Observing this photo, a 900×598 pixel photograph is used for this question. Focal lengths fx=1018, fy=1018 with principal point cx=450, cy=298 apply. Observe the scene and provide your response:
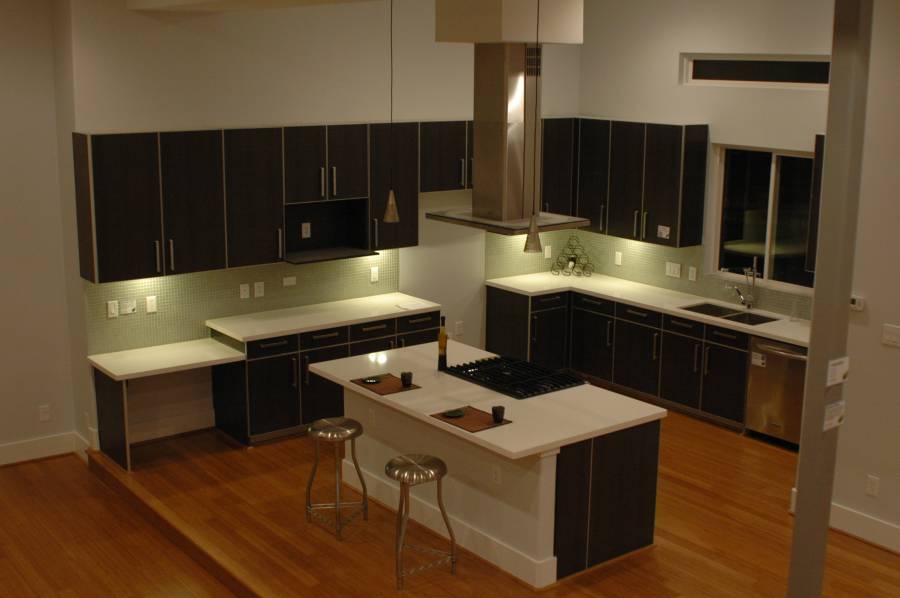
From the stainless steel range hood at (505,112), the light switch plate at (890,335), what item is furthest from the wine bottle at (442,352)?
the light switch plate at (890,335)

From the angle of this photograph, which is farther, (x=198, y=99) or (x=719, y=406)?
(x=719, y=406)

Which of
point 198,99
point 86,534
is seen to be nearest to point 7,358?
point 86,534

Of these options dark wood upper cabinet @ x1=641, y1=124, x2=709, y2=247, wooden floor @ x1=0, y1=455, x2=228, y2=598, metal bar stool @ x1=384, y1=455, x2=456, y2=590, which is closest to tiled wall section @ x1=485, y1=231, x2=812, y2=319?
dark wood upper cabinet @ x1=641, y1=124, x2=709, y2=247

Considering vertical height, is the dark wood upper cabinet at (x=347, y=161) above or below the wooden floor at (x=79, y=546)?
above

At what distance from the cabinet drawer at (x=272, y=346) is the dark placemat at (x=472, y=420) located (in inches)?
90.9

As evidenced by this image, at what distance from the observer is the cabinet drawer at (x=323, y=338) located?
8.33 meters

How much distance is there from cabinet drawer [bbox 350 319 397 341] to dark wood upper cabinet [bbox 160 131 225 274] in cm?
129

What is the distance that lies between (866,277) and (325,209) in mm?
4525

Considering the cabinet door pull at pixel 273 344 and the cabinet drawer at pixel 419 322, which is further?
the cabinet drawer at pixel 419 322

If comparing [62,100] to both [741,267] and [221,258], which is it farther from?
[741,267]

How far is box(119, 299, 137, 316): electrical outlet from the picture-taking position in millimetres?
8016

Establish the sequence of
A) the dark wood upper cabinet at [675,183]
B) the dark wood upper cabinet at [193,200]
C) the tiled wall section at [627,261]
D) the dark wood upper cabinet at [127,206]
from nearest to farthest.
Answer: the dark wood upper cabinet at [127,206], the dark wood upper cabinet at [193,200], the dark wood upper cabinet at [675,183], the tiled wall section at [627,261]

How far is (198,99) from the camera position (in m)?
8.03

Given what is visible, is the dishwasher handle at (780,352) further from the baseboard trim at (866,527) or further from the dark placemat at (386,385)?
the dark placemat at (386,385)
